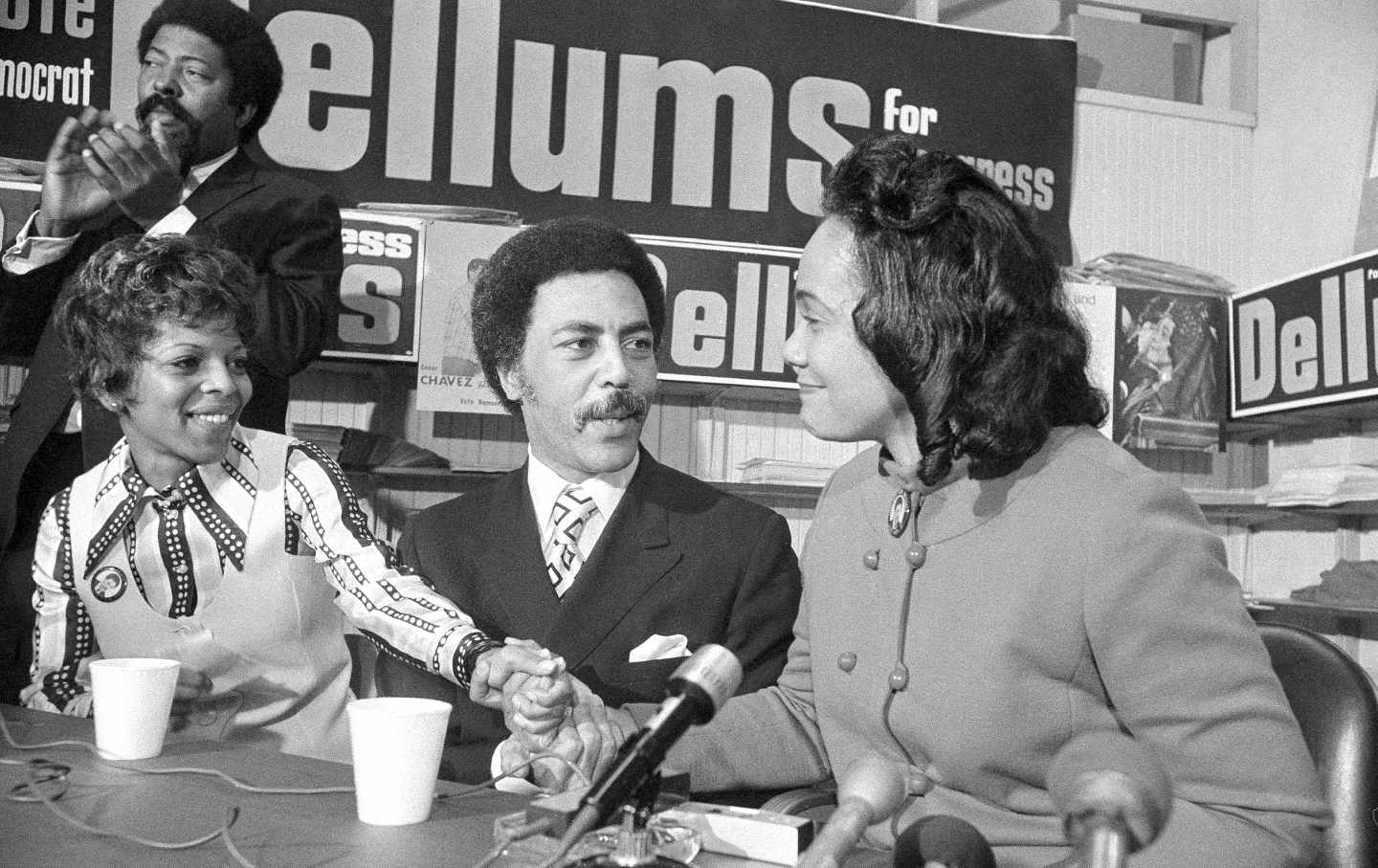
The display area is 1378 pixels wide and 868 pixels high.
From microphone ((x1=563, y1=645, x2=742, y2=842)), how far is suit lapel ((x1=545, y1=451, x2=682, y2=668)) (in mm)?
1058

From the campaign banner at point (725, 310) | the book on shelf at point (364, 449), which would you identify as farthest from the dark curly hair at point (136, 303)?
the campaign banner at point (725, 310)

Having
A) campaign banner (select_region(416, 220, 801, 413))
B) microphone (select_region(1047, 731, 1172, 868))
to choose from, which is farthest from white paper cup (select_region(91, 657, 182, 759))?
campaign banner (select_region(416, 220, 801, 413))

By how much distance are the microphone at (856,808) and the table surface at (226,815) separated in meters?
0.35

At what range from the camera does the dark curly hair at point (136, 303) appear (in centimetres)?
181

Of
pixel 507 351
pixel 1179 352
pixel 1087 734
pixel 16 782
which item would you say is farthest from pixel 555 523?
pixel 1179 352

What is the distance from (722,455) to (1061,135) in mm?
1552

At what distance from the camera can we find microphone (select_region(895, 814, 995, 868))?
61 centimetres

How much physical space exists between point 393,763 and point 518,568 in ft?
2.46

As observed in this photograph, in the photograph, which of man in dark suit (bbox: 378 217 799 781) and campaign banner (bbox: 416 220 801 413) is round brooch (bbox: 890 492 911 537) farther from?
campaign banner (bbox: 416 220 801 413)

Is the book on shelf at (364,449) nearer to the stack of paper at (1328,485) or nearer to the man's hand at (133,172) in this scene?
the man's hand at (133,172)

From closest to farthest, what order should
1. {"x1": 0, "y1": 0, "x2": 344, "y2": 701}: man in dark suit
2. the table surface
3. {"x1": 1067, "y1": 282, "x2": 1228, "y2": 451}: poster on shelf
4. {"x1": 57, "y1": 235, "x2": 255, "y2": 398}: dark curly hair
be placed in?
1. the table surface
2. {"x1": 57, "y1": 235, "x2": 255, "y2": 398}: dark curly hair
3. {"x1": 0, "y1": 0, "x2": 344, "y2": 701}: man in dark suit
4. {"x1": 1067, "y1": 282, "x2": 1228, "y2": 451}: poster on shelf

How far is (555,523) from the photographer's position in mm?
1831

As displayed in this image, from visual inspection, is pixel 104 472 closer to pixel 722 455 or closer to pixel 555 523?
pixel 555 523

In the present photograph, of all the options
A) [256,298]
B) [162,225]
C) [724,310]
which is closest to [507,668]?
[256,298]
